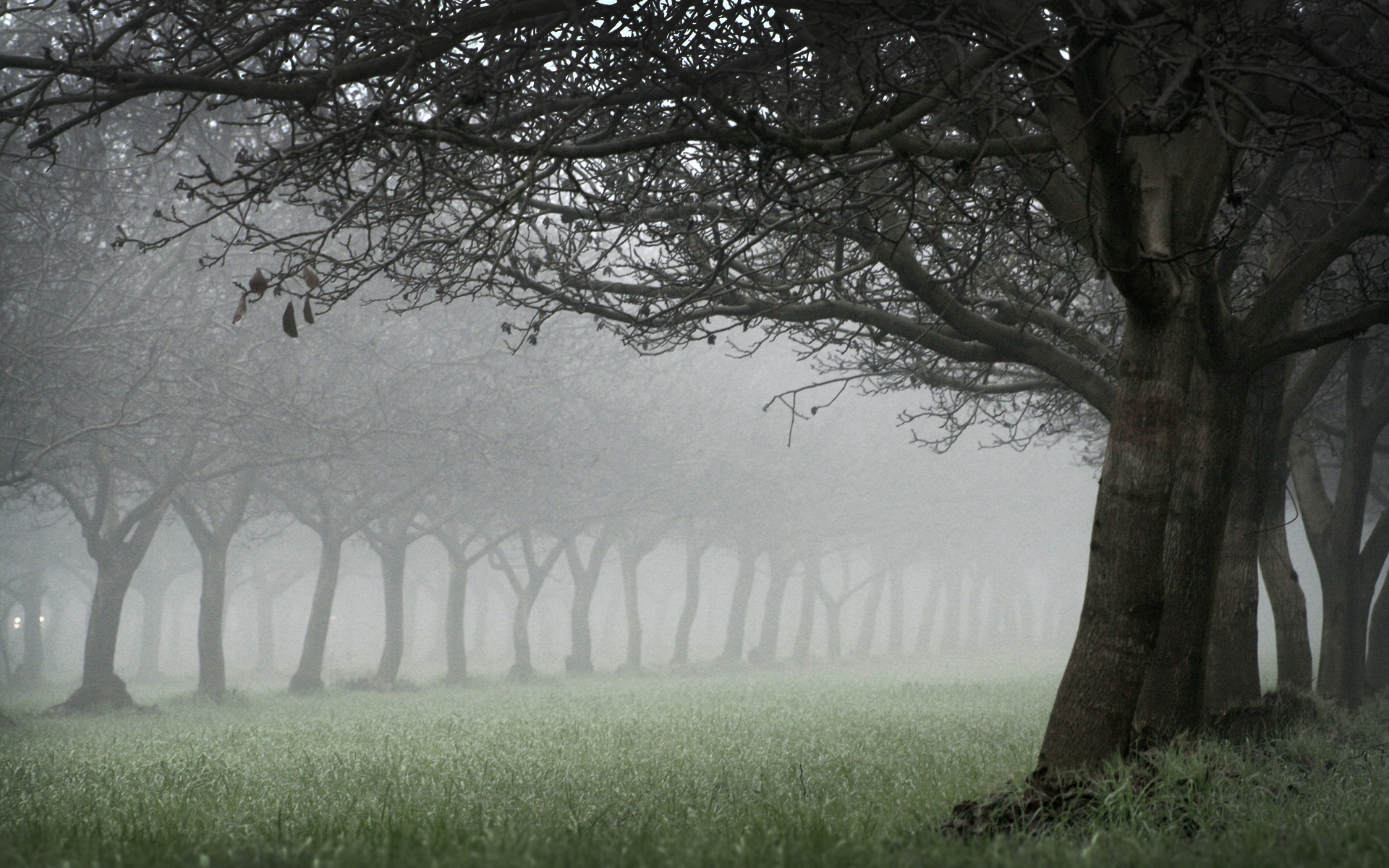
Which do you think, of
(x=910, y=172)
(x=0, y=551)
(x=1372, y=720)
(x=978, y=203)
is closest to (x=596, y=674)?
(x=0, y=551)

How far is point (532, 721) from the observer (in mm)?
14164

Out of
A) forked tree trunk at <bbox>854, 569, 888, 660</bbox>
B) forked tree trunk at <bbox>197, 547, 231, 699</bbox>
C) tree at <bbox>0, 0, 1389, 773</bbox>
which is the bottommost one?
forked tree trunk at <bbox>854, 569, 888, 660</bbox>

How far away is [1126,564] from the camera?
5.91 metres

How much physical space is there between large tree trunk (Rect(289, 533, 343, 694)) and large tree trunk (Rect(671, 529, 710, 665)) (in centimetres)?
1342

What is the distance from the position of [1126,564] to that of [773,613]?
110 ft

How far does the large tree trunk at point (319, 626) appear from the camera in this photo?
78.5ft

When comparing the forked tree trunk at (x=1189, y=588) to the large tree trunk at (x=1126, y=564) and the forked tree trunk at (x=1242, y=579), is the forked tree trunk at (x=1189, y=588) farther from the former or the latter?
the forked tree trunk at (x=1242, y=579)

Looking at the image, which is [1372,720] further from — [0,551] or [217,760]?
[0,551]

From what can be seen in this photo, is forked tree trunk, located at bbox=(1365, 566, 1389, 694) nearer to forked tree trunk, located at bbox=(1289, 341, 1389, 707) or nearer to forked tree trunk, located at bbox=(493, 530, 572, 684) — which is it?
forked tree trunk, located at bbox=(1289, 341, 1389, 707)

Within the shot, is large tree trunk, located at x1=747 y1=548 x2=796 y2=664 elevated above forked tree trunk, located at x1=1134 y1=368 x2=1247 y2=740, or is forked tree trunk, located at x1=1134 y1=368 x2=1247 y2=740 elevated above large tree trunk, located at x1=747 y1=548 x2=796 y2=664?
forked tree trunk, located at x1=1134 y1=368 x2=1247 y2=740

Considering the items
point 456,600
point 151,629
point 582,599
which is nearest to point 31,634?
point 151,629

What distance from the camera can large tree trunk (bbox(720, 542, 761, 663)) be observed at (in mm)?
36438

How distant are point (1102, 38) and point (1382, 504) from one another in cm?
2347

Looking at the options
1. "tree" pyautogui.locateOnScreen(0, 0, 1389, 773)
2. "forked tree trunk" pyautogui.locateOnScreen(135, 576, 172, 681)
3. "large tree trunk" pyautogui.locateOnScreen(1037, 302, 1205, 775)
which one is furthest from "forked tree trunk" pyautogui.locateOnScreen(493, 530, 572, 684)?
"large tree trunk" pyautogui.locateOnScreen(1037, 302, 1205, 775)
